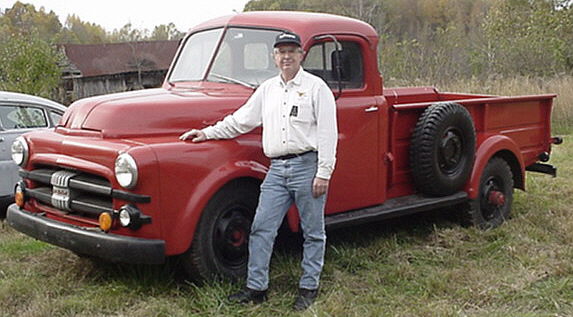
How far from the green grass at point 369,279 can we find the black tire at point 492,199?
0.19 metres

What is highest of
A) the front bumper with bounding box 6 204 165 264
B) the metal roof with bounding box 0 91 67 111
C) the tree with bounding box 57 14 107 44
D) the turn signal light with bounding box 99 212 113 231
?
the tree with bounding box 57 14 107 44

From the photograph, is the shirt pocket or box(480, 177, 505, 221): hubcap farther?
box(480, 177, 505, 221): hubcap

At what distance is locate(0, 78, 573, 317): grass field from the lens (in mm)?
4660

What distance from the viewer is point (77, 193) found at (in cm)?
487

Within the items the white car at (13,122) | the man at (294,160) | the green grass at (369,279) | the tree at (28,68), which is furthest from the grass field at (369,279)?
the tree at (28,68)

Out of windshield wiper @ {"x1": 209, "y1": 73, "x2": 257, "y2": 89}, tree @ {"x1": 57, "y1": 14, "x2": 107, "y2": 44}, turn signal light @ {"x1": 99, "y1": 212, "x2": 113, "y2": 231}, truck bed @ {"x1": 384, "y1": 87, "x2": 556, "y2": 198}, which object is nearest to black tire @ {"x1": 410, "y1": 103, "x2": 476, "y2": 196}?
truck bed @ {"x1": 384, "y1": 87, "x2": 556, "y2": 198}

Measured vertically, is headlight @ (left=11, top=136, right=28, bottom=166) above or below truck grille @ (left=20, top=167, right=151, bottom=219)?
above

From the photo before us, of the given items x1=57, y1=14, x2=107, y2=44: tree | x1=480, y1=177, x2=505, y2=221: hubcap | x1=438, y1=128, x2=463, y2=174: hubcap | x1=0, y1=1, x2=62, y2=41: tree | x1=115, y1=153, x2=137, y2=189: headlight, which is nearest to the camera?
x1=115, y1=153, x2=137, y2=189: headlight

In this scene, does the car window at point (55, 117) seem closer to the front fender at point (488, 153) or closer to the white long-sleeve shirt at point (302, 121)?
the white long-sleeve shirt at point (302, 121)

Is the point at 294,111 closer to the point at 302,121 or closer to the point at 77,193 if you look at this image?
the point at 302,121

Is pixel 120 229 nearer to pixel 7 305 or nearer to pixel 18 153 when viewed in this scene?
pixel 7 305

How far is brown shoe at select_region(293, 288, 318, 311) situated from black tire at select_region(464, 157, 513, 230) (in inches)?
101

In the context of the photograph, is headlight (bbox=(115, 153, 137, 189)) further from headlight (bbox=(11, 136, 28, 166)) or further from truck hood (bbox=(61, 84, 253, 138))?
headlight (bbox=(11, 136, 28, 166))

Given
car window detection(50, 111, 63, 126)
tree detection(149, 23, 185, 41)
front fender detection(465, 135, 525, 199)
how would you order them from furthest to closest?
tree detection(149, 23, 185, 41) < car window detection(50, 111, 63, 126) < front fender detection(465, 135, 525, 199)
